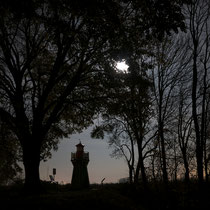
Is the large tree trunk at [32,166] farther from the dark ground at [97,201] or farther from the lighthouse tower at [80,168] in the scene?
the lighthouse tower at [80,168]

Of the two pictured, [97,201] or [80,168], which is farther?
[80,168]

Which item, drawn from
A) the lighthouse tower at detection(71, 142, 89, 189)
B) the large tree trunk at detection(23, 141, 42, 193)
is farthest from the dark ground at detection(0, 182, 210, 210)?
the lighthouse tower at detection(71, 142, 89, 189)

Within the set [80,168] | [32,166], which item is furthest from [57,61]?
[80,168]

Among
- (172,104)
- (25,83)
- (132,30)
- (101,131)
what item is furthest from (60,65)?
(172,104)

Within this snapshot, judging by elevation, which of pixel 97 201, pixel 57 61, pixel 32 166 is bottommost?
pixel 97 201

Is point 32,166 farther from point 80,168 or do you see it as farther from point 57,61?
point 80,168

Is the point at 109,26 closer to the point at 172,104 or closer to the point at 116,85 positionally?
the point at 116,85

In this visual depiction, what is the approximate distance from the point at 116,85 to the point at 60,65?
4078 mm

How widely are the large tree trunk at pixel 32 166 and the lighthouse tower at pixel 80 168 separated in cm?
1182

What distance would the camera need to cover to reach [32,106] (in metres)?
15.5

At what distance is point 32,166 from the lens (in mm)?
14273

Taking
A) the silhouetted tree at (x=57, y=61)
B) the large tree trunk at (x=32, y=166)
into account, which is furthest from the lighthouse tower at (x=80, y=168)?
the large tree trunk at (x=32, y=166)

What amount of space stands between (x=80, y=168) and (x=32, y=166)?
1274 centimetres

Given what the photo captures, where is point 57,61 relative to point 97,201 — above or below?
above
